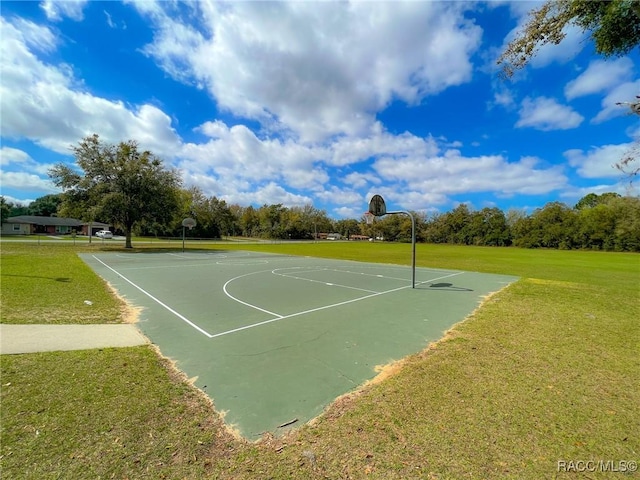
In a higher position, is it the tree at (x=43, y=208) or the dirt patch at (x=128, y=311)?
the tree at (x=43, y=208)

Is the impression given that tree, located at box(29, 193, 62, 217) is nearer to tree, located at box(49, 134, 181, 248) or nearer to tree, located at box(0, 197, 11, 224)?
tree, located at box(0, 197, 11, 224)

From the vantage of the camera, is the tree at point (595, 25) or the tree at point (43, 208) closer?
the tree at point (595, 25)

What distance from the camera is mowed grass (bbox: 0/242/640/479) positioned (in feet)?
7.66

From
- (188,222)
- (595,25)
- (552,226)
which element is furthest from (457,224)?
(595,25)

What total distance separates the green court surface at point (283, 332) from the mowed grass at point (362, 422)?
1.04ft

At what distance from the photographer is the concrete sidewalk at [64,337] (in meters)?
4.66

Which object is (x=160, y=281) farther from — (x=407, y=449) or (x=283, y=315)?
(x=407, y=449)

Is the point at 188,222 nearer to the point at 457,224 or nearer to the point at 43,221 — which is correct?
the point at 43,221

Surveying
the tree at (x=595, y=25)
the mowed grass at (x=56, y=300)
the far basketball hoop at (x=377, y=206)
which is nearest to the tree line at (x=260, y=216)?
the mowed grass at (x=56, y=300)

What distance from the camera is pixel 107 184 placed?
27.5m

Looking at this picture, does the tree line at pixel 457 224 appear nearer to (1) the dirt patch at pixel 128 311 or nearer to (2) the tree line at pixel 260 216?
(2) the tree line at pixel 260 216

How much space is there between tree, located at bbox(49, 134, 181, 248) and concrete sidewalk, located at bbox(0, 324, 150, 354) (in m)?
25.4

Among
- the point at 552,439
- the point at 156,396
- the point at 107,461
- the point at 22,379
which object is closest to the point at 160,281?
the point at 22,379

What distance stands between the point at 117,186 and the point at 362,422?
3235 centimetres
